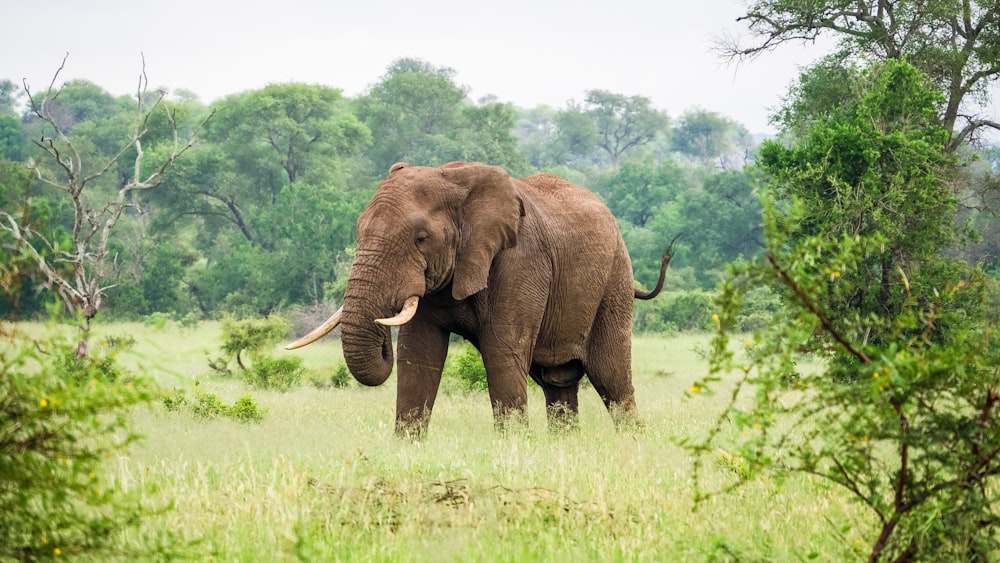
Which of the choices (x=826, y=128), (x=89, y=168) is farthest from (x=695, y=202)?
(x=826, y=128)

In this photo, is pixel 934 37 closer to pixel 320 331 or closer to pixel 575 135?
pixel 320 331

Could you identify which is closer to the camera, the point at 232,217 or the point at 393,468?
the point at 393,468

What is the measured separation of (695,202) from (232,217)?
20.1 meters

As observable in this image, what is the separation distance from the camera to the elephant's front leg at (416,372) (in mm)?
10305

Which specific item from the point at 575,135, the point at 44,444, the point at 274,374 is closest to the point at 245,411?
the point at 274,374

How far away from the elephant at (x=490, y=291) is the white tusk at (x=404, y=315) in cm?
2

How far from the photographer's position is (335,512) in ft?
Result: 21.6

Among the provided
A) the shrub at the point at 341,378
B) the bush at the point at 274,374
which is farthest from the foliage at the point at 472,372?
the bush at the point at 274,374

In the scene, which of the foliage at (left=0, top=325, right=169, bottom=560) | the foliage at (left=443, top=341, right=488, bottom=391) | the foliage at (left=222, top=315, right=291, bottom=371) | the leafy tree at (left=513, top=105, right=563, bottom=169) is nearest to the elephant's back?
the foliage at (left=443, top=341, right=488, bottom=391)

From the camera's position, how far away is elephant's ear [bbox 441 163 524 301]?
9984 mm

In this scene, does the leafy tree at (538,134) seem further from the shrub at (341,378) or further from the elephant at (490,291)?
the elephant at (490,291)

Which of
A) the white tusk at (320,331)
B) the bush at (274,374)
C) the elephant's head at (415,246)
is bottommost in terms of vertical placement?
the bush at (274,374)

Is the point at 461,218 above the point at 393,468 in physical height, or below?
above

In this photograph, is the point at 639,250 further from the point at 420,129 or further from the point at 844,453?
the point at 844,453
